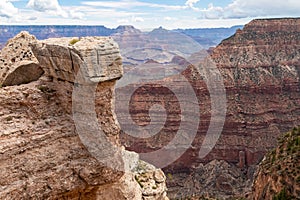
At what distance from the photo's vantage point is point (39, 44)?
17500 mm

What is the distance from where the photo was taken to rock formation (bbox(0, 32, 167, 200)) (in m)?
15.0

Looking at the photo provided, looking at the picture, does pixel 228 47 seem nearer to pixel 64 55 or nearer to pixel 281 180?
pixel 281 180

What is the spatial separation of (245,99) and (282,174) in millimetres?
58047

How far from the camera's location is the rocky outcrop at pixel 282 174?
127ft

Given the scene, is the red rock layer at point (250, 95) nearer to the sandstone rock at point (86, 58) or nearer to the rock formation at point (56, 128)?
the rock formation at point (56, 128)

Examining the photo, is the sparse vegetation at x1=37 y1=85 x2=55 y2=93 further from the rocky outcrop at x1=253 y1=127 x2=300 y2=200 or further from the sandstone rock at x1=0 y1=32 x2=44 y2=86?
the rocky outcrop at x1=253 y1=127 x2=300 y2=200

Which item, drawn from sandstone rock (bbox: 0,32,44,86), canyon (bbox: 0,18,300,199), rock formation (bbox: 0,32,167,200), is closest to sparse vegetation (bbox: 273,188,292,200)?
canyon (bbox: 0,18,300,199)

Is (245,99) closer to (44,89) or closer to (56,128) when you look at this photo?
(44,89)

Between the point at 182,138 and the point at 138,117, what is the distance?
25.8m

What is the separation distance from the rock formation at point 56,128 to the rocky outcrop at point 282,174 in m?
25.4

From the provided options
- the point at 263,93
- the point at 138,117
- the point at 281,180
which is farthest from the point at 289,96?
the point at 281,180

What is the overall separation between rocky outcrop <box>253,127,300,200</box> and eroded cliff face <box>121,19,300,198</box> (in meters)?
35.9

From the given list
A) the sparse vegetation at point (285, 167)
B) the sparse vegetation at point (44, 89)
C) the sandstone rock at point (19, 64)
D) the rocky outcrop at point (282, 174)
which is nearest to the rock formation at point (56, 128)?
the sparse vegetation at point (44, 89)

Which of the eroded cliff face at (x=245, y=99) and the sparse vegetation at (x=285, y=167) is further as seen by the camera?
the eroded cliff face at (x=245, y=99)
